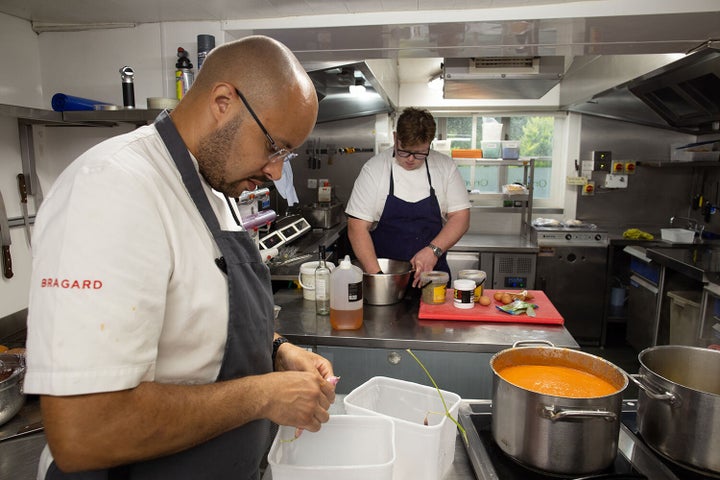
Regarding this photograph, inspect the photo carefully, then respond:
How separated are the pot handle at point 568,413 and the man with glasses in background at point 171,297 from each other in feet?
1.44

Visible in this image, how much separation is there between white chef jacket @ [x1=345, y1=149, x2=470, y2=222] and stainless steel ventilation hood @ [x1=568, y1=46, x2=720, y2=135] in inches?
55.4

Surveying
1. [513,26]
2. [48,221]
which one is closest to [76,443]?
[48,221]

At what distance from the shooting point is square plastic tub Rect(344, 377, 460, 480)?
3.19ft

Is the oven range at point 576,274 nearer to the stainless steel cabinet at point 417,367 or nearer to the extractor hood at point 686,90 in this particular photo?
the extractor hood at point 686,90

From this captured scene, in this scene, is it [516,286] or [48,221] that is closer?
[48,221]

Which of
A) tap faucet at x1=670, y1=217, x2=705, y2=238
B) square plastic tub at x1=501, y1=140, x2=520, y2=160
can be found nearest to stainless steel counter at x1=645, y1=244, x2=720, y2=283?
tap faucet at x1=670, y1=217, x2=705, y2=238

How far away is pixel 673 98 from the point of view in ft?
12.7

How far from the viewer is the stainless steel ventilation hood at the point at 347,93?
338 centimetres

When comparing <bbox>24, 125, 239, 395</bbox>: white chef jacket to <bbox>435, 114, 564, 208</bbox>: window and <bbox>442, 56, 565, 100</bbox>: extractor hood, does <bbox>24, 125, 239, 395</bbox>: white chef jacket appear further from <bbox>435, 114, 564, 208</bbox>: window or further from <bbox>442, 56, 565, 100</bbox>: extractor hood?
<bbox>435, 114, 564, 208</bbox>: window

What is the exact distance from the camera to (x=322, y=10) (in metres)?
2.21

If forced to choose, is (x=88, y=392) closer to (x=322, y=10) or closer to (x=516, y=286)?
(x=322, y=10)

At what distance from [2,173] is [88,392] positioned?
195 cm

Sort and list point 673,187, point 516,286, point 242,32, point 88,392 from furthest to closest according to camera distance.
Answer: point 673,187, point 516,286, point 242,32, point 88,392

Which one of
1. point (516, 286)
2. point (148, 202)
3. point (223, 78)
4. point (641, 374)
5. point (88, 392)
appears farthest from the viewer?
point (516, 286)
